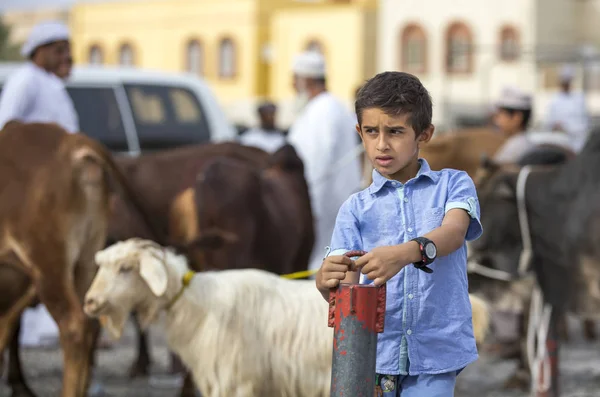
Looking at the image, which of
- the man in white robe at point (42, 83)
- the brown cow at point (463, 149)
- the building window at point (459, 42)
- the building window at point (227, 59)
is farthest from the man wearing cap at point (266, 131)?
the building window at point (227, 59)

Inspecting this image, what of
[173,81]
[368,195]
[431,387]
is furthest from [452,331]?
[173,81]

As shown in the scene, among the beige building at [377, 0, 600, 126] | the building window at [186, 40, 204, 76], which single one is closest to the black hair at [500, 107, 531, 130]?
the beige building at [377, 0, 600, 126]

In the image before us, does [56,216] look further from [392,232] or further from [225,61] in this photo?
[225,61]

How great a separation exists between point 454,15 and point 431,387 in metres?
44.4

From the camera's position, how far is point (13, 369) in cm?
753

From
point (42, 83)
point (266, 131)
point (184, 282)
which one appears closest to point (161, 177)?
point (42, 83)

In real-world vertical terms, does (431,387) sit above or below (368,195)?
below

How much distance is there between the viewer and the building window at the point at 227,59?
52.9 m

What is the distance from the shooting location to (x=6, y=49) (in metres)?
41.6

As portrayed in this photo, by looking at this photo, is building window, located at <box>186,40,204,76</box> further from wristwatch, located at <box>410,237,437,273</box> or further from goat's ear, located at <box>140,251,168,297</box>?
wristwatch, located at <box>410,237,437,273</box>

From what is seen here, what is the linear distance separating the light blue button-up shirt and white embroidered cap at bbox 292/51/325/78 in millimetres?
4694

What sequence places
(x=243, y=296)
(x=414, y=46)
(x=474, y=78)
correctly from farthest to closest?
1. (x=414, y=46)
2. (x=474, y=78)
3. (x=243, y=296)

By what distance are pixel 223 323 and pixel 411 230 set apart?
6.83 feet

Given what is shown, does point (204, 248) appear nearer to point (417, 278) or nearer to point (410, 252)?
point (417, 278)
